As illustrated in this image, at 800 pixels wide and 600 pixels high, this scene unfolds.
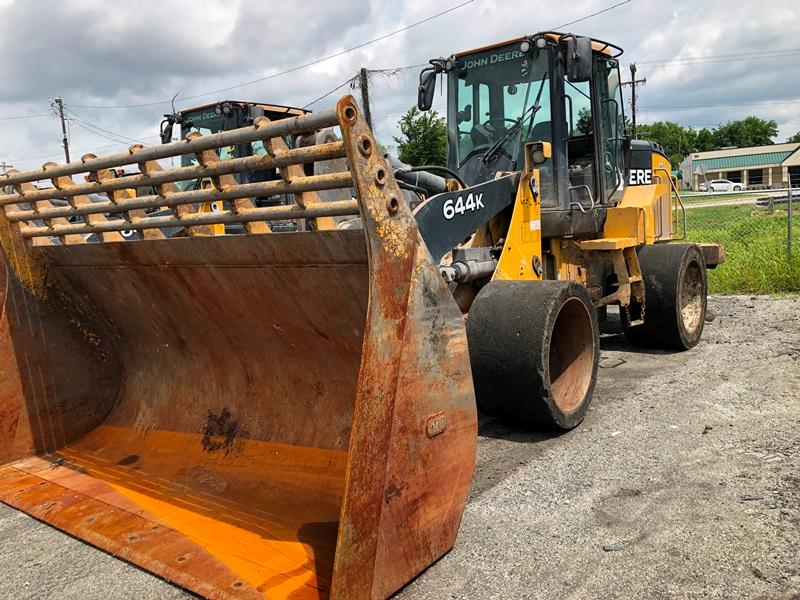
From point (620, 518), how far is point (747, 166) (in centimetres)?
8095

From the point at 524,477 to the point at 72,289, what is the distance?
3.09 metres

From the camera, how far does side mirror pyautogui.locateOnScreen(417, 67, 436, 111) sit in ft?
21.5

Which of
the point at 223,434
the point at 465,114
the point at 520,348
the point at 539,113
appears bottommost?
the point at 223,434

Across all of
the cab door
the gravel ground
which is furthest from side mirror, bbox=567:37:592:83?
the gravel ground

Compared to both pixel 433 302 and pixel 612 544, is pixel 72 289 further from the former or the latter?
pixel 612 544

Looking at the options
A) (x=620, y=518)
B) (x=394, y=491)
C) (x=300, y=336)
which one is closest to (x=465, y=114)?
(x=300, y=336)

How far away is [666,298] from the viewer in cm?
702

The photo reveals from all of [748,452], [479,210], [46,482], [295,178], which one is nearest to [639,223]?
[479,210]

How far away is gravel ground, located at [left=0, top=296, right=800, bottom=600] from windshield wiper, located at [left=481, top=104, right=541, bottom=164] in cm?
223

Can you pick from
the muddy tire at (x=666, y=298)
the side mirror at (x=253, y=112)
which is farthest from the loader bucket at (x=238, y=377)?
the side mirror at (x=253, y=112)

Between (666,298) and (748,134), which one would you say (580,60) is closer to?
(666,298)

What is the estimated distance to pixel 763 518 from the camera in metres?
3.42

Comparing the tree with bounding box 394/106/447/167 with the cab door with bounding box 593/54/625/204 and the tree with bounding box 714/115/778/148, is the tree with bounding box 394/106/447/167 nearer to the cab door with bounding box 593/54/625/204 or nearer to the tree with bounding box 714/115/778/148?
the cab door with bounding box 593/54/625/204

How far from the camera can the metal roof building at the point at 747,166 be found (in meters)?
72.0
